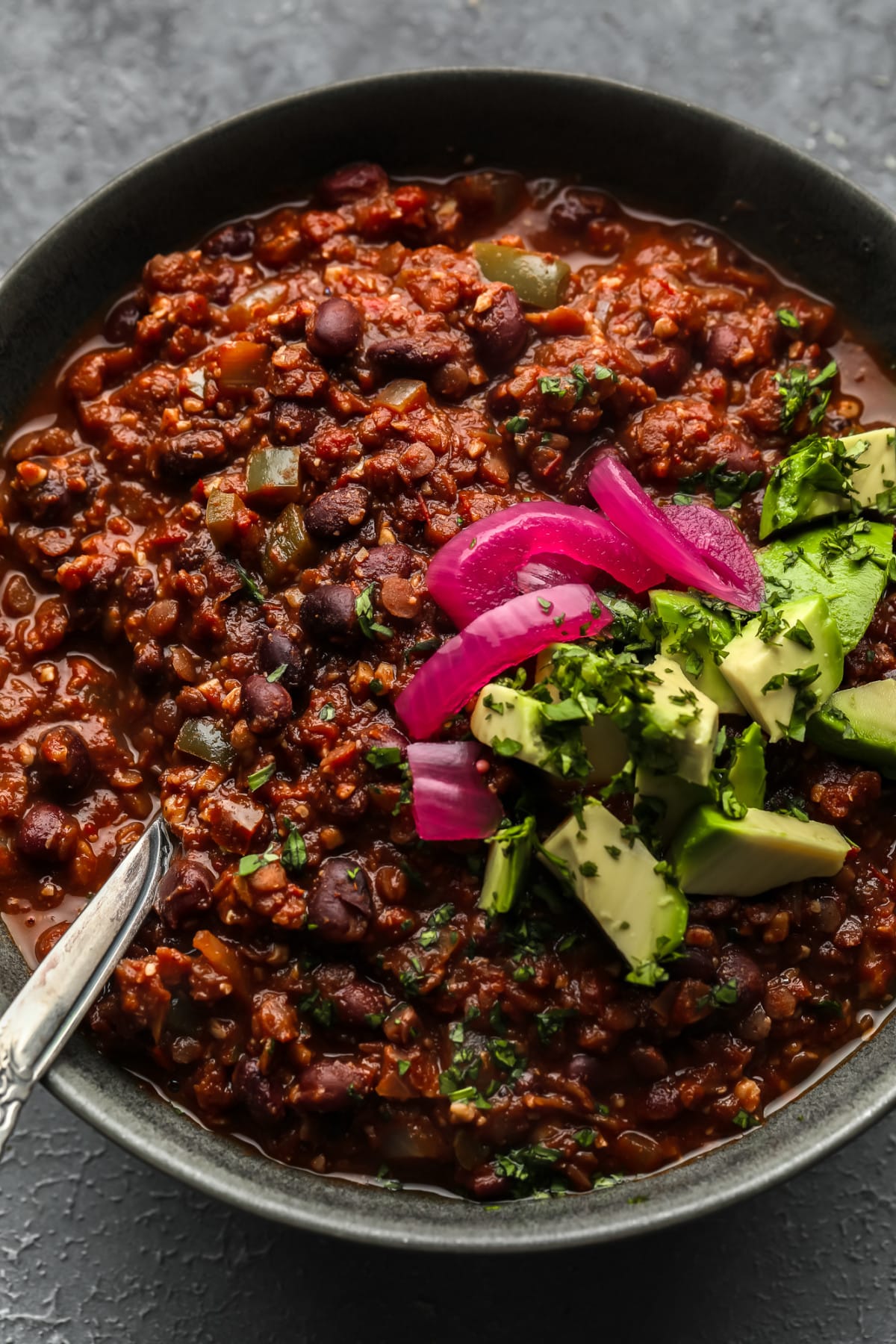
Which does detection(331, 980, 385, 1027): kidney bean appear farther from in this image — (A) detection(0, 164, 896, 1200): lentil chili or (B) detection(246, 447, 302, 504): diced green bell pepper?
(B) detection(246, 447, 302, 504): diced green bell pepper

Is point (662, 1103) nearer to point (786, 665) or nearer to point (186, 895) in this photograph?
point (786, 665)

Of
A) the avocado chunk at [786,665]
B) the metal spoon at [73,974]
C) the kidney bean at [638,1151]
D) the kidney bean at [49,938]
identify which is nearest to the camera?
the metal spoon at [73,974]

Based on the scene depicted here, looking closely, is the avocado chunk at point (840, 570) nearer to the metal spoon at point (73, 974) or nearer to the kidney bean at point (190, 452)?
the kidney bean at point (190, 452)

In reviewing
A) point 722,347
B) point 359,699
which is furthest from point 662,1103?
point 722,347

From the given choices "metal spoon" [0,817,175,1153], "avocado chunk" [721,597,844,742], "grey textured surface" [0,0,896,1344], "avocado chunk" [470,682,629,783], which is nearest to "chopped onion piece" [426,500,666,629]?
"avocado chunk" [470,682,629,783]

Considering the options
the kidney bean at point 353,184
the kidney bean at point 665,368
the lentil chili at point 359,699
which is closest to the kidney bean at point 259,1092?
the lentil chili at point 359,699

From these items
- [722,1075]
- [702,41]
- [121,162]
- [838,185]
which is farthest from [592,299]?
[722,1075]
